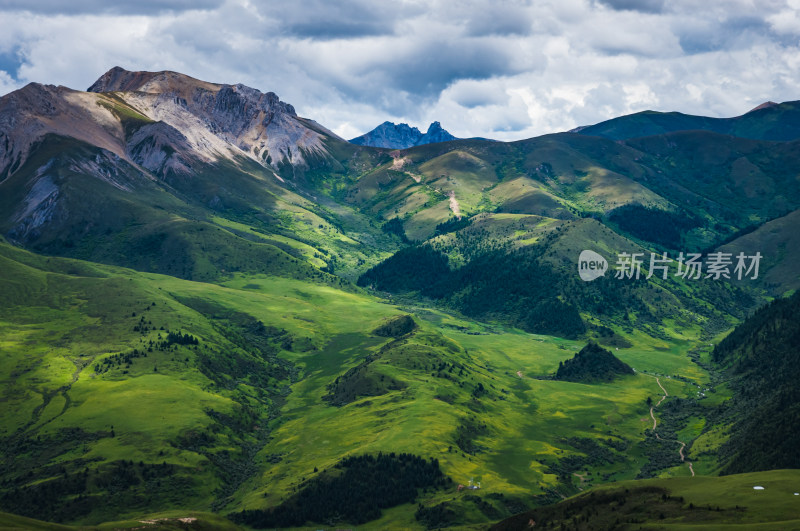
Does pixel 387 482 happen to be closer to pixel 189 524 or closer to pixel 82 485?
pixel 189 524

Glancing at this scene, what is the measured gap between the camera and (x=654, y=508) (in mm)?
118688

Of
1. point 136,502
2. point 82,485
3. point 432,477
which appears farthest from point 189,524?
point 432,477

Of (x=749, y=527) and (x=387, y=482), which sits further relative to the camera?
(x=387, y=482)

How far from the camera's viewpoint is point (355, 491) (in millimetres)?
184625

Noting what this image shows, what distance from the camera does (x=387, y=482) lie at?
18800 cm

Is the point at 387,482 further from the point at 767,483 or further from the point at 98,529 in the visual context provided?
the point at 767,483

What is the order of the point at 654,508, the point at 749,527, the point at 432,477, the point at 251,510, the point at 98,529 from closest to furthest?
the point at 749,527, the point at 654,508, the point at 98,529, the point at 251,510, the point at 432,477

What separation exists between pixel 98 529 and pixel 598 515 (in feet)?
344

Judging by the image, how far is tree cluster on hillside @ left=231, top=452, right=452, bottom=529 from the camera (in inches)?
6924

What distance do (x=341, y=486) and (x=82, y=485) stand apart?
75256 mm

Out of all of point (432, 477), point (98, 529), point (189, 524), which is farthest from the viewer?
point (432, 477)

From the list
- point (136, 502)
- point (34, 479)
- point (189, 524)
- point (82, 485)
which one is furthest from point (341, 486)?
point (34, 479)

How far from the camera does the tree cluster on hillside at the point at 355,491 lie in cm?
17588

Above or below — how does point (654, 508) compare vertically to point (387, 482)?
above
